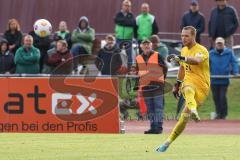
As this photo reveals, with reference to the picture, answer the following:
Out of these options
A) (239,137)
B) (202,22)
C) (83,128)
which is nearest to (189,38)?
(239,137)

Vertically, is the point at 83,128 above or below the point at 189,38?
below

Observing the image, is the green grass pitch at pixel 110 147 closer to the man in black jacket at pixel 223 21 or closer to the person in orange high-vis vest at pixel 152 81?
the person in orange high-vis vest at pixel 152 81

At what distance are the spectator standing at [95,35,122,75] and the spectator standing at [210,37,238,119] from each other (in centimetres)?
243

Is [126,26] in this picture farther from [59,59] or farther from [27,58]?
[27,58]

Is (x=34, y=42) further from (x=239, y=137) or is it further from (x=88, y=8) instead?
(x=88, y=8)

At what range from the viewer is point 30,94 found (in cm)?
1944

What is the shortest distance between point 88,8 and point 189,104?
64.5 feet

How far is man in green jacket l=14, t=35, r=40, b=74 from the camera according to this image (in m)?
21.8

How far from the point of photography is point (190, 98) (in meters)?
14.1

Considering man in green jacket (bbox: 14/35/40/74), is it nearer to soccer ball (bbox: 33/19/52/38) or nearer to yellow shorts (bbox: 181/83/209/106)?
soccer ball (bbox: 33/19/52/38)

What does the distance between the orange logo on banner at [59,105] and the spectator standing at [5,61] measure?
114 inches

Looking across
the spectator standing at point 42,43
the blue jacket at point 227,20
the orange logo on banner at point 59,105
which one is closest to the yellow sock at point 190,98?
the orange logo on banner at point 59,105

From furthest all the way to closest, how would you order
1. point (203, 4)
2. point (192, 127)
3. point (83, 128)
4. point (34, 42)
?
point (203, 4) → point (34, 42) → point (192, 127) → point (83, 128)

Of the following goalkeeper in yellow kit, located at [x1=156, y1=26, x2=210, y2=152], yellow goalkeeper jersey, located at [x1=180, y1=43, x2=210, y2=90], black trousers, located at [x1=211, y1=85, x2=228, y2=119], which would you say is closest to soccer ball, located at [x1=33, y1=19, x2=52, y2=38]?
black trousers, located at [x1=211, y1=85, x2=228, y2=119]
